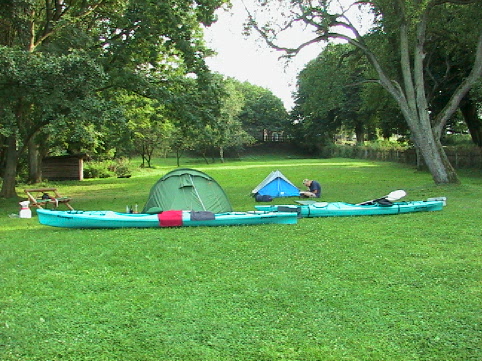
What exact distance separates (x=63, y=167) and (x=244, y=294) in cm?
2589

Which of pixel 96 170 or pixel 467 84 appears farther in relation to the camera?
pixel 96 170

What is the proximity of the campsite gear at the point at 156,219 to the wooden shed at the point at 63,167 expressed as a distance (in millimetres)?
20396

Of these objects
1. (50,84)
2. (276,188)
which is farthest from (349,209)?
(50,84)

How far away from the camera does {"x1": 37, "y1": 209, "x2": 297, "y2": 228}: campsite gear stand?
884 centimetres

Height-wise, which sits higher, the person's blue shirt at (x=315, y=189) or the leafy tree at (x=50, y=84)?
the leafy tree at (x=50, y=84)

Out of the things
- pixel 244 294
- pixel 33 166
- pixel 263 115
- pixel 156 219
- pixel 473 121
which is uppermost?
pixel 263 115

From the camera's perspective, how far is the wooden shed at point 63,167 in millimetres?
28077

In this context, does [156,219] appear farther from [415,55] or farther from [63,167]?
[63,167]

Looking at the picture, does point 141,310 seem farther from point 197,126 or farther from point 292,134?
point 292,134

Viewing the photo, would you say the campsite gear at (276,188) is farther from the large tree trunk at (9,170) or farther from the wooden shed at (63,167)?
the wooden shed at (63,167)

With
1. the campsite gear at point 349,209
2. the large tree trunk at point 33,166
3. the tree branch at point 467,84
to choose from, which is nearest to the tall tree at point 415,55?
the tree branch at point 467,84

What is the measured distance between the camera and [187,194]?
1061 centimetres

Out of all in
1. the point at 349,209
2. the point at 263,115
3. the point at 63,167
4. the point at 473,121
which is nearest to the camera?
the point at 349,209

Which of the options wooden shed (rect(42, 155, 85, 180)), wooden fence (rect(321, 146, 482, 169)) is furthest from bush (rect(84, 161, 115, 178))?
wooden fence (rect(321, 146, 482, 169))
